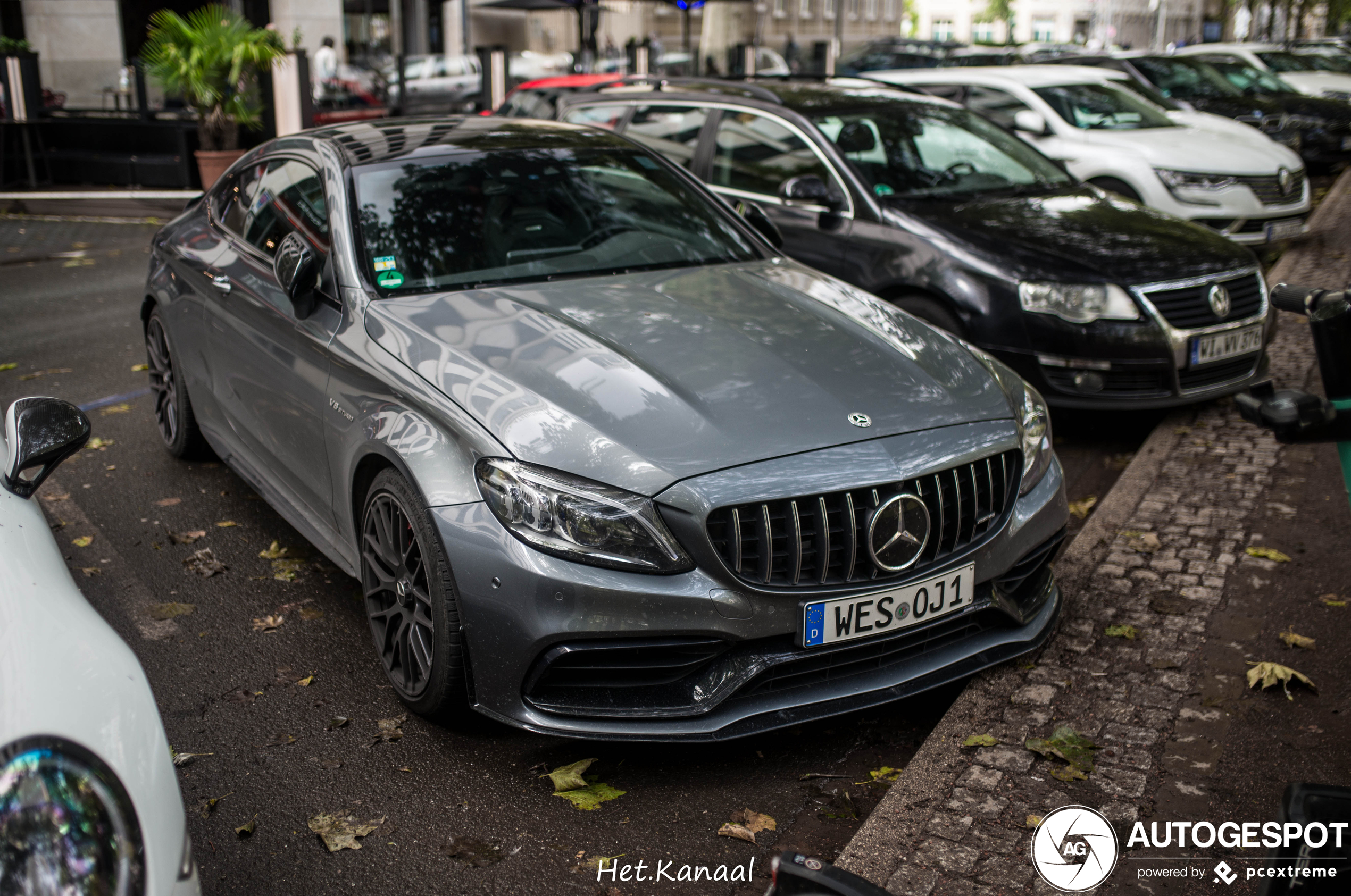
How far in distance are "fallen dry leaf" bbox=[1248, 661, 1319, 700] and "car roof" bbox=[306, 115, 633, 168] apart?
3052 millimetres

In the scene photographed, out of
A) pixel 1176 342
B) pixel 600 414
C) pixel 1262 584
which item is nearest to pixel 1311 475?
pixel 1176 342

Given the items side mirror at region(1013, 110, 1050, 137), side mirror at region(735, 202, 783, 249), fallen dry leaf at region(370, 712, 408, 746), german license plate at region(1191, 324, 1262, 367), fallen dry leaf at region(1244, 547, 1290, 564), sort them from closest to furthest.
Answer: fallen dry leaf at region(370, 712, 408, 746) < fallen dry leaf at region(1244, 547, 1290, 564) < side mirror at region(735, 202, 783, 249) < german license plate at region(1191, 324, 1262, 367) < side mirror at region(1013, 110, 1050, 137)

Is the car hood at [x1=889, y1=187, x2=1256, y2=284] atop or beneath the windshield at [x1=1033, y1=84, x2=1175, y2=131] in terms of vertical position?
beneath

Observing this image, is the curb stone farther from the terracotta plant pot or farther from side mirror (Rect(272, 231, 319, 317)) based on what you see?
the terracotta plant pot

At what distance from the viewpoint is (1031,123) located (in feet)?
32.1

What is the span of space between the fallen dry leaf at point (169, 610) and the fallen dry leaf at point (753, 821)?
2.21 metres

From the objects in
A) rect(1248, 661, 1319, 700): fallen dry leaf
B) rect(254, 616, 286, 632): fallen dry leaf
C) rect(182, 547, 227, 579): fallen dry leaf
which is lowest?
rect(254, 616, 286, 632): fallen dry leaf

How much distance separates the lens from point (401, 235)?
406cm

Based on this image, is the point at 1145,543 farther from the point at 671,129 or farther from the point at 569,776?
the point at 671,129

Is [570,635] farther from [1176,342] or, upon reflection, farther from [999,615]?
[1176,342]

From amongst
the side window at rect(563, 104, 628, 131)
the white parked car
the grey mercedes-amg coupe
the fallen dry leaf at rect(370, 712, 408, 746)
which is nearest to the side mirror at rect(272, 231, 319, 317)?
the grey mercedes-amg coupe

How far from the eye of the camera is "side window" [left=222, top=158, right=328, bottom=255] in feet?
13.9

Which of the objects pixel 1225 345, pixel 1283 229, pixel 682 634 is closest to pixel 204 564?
pixel 682 634

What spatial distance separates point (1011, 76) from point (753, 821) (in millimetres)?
9374
